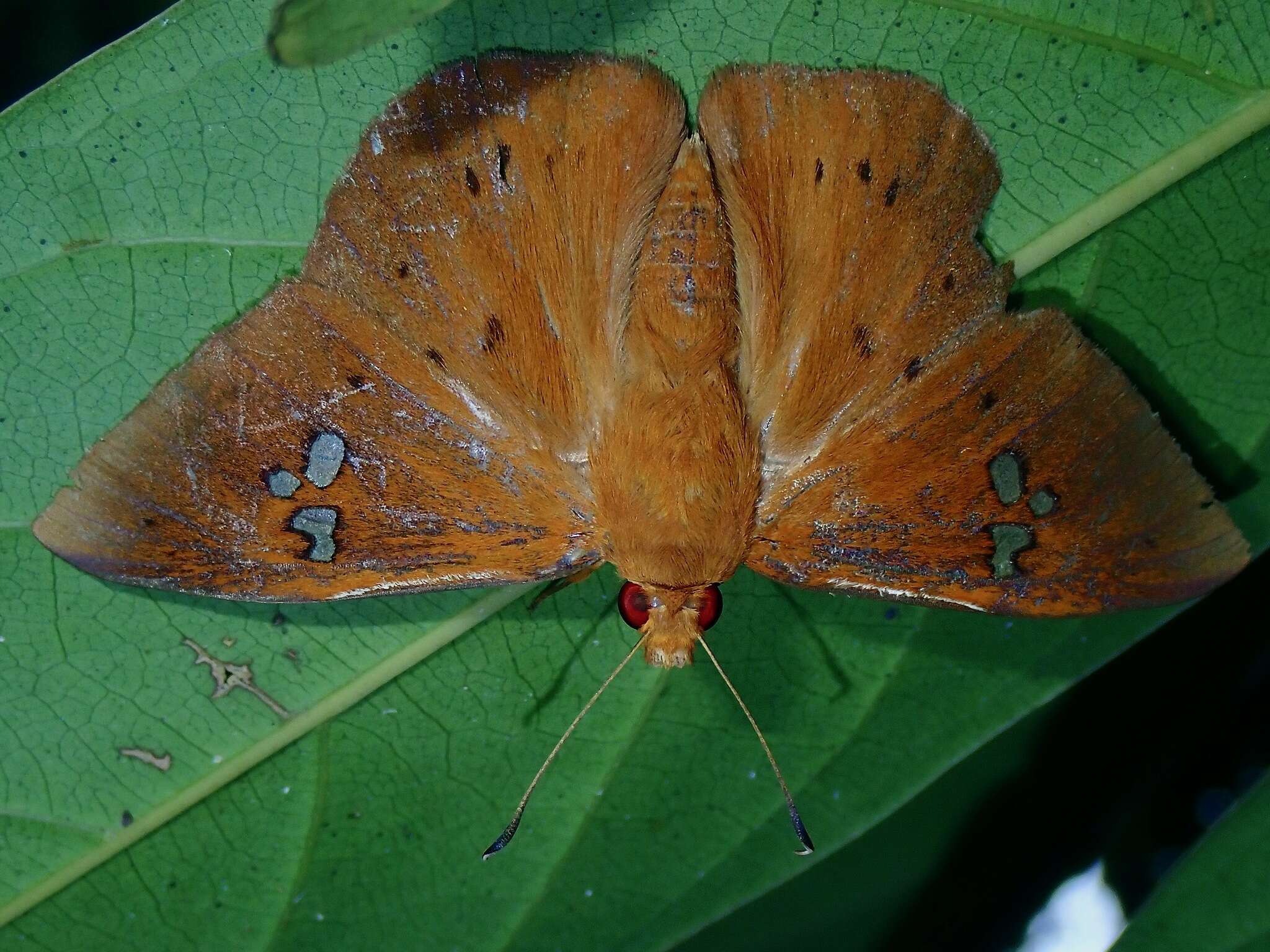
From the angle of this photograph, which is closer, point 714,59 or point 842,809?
point 714,59

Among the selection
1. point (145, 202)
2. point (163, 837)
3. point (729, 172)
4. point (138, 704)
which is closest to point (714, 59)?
point (729, 172)

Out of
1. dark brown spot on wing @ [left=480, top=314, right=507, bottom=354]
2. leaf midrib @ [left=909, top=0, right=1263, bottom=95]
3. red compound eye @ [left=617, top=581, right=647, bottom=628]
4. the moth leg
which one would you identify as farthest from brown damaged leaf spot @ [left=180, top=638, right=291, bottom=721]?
leaf midrib @ [left=909, top=0, right=1263, bottom=95]

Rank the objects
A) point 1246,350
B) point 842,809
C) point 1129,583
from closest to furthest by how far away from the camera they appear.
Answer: point 1129,583 < point 1246,350 < point 842,809

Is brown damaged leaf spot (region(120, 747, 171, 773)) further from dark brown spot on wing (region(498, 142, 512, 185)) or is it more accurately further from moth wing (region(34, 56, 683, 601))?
dark brown spot on wing (region(498, 142, 512, 185))

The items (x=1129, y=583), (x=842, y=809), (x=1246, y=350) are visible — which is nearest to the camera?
(x=1129, y=583)

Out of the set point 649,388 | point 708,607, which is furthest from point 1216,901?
point 649,388

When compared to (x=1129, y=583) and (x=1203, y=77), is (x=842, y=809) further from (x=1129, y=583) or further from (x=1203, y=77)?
(x=1203, y=77)

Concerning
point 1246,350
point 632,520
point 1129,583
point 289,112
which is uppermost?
point 289,112

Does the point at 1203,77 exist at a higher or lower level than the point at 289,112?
lower
